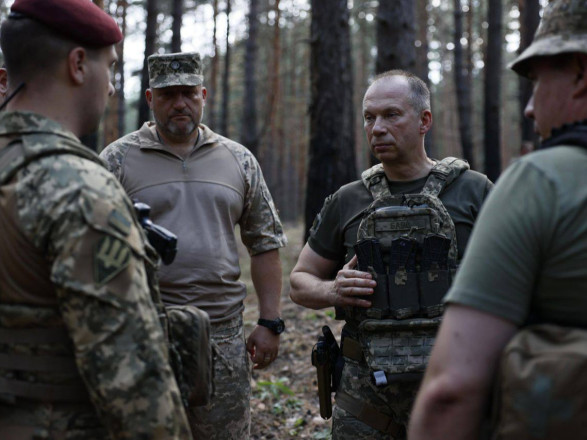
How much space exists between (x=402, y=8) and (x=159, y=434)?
7.22 meters

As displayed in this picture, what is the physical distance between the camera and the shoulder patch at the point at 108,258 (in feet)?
5.71

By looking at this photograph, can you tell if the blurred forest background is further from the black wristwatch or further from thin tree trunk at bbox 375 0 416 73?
the black wristwatch

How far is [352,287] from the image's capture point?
307cm

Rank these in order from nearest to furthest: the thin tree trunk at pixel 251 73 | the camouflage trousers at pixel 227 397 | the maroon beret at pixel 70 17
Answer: the maroon beret at pixel 70 17, the camouflage trousers at pixel 227 397, the thin tree trunk at pixel 251 73

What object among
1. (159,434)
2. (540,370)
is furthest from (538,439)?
(159,434)

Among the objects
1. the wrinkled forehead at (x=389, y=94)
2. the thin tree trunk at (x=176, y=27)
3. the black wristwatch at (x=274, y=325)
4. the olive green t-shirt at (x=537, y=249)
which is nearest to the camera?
the olive green t-shirt at (x=537, y=249)

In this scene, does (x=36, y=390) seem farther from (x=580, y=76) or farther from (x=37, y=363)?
(x=580, y=76)

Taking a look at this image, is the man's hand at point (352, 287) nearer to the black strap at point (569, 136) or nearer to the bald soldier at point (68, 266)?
the bald soldier at point (68, 266)

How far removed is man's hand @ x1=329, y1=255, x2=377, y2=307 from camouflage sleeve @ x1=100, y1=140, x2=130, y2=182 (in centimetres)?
145

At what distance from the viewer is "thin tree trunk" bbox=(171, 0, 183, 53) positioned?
43.6 feet

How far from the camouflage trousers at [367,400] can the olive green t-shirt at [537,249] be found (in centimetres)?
155

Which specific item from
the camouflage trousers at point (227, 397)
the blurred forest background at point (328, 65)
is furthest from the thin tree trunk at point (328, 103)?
the camouflage trousers at point (227, 397)

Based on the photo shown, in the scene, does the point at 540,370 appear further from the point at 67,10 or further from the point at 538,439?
the point at 67,10

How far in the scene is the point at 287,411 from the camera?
5602 millimetres
